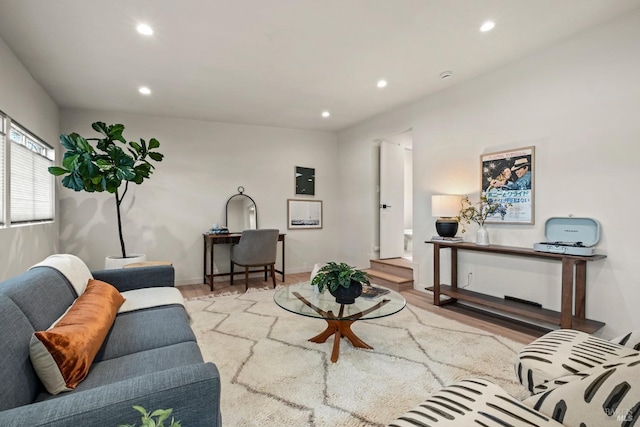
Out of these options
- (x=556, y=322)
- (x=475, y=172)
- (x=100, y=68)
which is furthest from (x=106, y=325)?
(x=475, y=172)

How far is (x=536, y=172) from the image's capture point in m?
2.89

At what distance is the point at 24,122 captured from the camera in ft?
9.66

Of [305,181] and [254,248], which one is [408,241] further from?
[254,248]

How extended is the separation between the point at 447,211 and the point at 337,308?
182 cm

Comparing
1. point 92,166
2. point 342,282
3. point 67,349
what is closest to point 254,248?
point 92,166

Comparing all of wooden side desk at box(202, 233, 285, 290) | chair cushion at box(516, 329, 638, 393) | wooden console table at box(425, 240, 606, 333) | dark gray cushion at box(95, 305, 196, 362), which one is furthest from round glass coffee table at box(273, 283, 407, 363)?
wooden side desk at box(202, 233, 285, 290)

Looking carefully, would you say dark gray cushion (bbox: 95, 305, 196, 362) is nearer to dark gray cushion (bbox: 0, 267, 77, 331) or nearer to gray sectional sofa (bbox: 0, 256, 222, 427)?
gray sectional sofa (bbox: 0, 256, 222, 427)

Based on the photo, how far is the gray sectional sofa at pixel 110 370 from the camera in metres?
0.86

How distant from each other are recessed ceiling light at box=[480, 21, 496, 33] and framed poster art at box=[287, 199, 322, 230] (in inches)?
146

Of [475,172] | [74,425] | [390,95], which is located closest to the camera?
[74,425]

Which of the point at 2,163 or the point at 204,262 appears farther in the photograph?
the point at 204,262

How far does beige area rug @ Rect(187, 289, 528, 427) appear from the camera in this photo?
66.1 inches

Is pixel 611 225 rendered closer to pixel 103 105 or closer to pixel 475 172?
pixel 475 172

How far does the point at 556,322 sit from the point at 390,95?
9.72 feet
